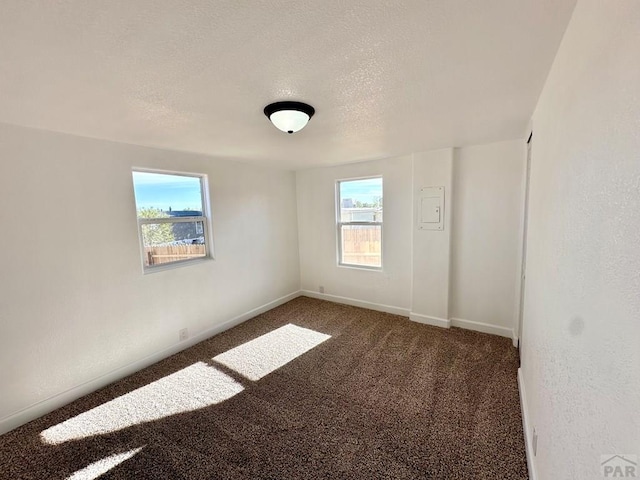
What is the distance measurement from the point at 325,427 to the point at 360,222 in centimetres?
296

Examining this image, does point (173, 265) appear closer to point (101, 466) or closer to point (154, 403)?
point (154, 403)

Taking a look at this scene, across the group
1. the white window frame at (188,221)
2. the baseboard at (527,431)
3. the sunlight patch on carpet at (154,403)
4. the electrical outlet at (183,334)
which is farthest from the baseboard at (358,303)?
the sunlight patch on carpet at (154,403)

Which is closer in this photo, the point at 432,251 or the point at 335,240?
the point at 432,251

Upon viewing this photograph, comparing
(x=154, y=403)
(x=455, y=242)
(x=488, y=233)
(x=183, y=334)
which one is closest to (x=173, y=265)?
(x=183, y=334)

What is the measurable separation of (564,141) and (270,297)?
406cm

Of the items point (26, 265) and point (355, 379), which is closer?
point (26, 265)

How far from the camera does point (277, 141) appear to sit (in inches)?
109

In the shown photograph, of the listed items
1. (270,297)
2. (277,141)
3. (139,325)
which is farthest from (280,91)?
(270,297)

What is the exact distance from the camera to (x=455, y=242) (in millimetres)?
3574

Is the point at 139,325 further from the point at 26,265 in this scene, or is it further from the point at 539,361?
the point at 539,361

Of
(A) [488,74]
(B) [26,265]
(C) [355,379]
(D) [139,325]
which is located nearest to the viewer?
(A) [488,74]

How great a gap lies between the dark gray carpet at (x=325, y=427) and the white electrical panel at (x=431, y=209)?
1505mm

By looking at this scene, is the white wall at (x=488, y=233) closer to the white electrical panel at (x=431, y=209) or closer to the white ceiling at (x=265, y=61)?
the white electrical panel at (x=431, y=209)

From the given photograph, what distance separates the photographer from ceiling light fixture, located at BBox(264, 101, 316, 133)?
1790 millimetres
